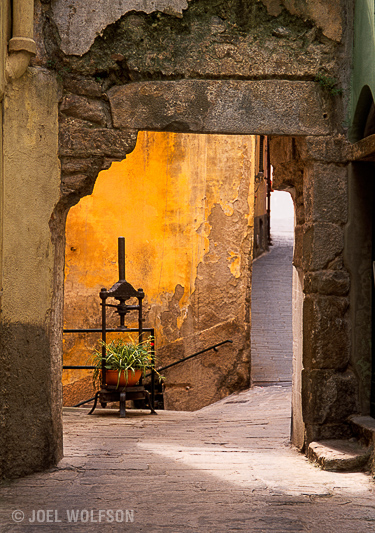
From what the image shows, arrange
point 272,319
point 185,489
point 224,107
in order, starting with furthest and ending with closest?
point 272,319
point 224,107
point 185,489

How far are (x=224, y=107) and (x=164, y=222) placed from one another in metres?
3.95

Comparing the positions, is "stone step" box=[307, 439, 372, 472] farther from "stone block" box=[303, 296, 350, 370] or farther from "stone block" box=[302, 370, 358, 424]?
"stone block" box=[303, 296, 350, 370]

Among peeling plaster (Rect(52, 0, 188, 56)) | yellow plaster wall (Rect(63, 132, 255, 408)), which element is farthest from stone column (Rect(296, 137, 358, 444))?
yellow plaster wall (Rect(63, 132, 255, 408))

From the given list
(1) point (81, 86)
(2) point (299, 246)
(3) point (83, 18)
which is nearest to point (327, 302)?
(2) point (299, 246)

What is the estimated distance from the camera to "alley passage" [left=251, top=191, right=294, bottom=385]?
349 inches

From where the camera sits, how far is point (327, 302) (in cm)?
454

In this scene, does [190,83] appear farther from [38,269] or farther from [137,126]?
[38,269]

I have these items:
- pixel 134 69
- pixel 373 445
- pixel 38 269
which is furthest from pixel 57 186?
pixel 373 445

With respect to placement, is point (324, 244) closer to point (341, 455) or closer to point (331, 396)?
point (331, 396)

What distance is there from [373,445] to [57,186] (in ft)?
8.33

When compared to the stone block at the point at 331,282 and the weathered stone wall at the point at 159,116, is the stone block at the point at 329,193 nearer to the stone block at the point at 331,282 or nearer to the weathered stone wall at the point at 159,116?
the weathered stone wall at the point at 159,116

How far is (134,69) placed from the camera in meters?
4.40

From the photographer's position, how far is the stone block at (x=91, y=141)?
4332 mm

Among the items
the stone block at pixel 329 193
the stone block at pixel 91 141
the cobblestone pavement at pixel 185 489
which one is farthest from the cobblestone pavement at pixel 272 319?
the stone block at pixel 91 141
